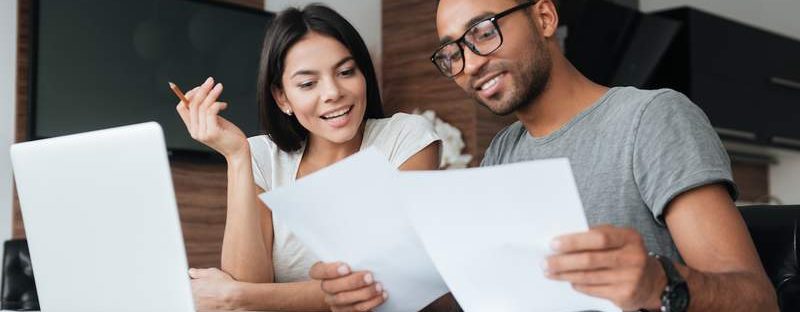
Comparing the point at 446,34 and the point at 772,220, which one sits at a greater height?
the point at 446,34

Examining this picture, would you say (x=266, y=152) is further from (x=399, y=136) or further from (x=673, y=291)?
(x=673, y=291)

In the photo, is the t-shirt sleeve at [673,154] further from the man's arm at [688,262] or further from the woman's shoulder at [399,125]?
the woman's shoulder at [399,125]

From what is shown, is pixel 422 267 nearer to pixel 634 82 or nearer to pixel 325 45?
pixel 325 45

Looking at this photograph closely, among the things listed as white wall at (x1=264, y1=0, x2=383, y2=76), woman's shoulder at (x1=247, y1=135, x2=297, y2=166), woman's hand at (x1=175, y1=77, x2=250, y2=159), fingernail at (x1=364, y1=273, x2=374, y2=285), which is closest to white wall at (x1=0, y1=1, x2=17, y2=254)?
white wall at (x1=264, y1=0, x2=383, y2=76)

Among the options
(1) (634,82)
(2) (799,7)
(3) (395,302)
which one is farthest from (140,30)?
(2) (799,7)

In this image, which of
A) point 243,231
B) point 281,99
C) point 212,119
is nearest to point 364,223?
point 212,119

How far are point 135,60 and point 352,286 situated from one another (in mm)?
2540

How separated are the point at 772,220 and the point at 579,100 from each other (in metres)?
0.35

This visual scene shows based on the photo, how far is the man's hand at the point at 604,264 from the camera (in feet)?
2.91

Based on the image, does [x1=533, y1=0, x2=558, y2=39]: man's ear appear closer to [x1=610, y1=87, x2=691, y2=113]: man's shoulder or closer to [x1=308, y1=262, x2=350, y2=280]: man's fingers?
[x1=610, y1=87, x2=691, y2=113]: man's shoulder

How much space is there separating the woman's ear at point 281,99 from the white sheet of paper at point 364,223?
2.37 ft

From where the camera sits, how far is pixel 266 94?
187 cm

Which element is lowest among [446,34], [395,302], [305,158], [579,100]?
[395,302]

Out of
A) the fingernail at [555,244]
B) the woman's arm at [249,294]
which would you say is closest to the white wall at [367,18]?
the woman's arm at [249,294]
